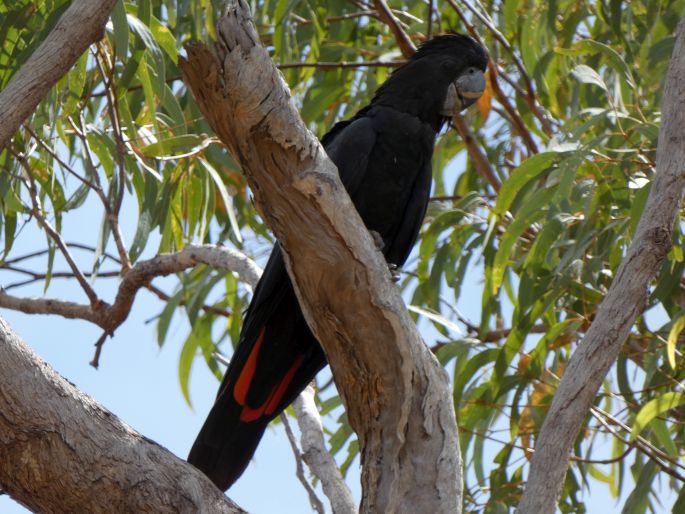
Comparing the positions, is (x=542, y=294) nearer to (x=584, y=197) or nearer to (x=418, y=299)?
(x=584, y=197)

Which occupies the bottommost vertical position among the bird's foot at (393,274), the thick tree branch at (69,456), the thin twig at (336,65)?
the thick tree branch at (69,456)

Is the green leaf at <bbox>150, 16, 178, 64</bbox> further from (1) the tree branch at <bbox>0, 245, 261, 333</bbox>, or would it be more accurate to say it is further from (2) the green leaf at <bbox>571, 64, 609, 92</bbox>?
(2) the green leaf at <bbox>571, 64, 609, 92</bbox>

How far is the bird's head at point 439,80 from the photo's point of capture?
2326 mm

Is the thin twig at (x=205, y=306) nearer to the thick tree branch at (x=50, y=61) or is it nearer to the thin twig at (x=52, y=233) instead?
the thin twig at (x=52, y=233)

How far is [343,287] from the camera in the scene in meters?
1.48

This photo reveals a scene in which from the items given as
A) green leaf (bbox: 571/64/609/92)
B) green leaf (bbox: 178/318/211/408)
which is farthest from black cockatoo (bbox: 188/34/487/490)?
green leaf (bbox: 178/318/211/408)

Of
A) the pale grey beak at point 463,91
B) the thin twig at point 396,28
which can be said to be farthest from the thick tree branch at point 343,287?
the thin twig at point 396,28

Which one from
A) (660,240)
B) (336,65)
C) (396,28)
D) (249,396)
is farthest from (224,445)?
(396,28)

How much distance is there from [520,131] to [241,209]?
3.11ft

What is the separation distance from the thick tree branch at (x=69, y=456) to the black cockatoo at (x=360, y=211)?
1.41 feet

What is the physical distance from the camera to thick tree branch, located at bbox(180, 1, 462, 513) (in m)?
1.37

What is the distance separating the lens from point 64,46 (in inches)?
61.0

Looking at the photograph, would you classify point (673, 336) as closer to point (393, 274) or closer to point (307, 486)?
point (393, 274)

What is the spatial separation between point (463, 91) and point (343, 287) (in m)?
1.12
